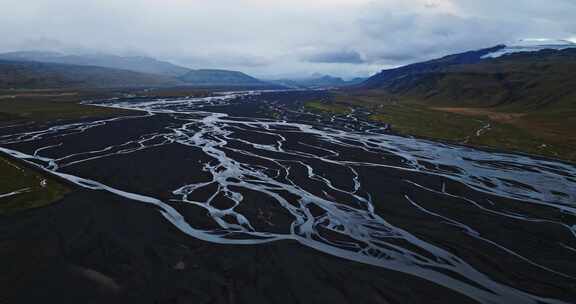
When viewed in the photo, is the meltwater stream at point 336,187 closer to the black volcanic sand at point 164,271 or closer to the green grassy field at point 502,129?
the black volcanic sand at point 164,271

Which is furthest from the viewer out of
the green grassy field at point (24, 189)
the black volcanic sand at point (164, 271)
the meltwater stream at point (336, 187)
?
the green grassy field at point (24, 189)

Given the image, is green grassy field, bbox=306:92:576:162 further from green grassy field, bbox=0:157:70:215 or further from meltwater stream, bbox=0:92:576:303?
green grassy field, bbox=0:157:70:215

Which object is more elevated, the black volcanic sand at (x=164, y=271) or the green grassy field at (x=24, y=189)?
the green grassy field at (x=24, y=189)

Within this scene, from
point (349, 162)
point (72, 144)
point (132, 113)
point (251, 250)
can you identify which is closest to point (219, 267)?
point (251, 250)

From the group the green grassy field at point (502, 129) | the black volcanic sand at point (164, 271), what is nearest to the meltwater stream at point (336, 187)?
the black volcanic sand at point (164, 271)

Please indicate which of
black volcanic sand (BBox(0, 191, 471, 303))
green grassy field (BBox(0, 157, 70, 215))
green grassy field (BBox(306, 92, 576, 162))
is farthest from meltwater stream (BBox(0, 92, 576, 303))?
green grassy field (BBox(306, 92, 576, 162))

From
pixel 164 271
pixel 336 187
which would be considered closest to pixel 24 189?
pixel 164 271
